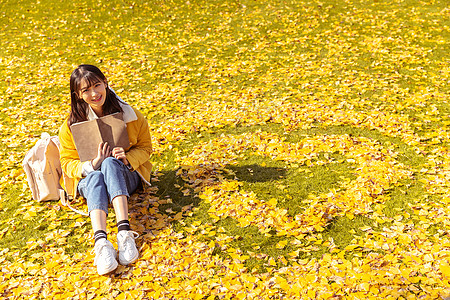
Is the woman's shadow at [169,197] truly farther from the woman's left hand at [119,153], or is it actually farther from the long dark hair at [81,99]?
the long dark hair at [81,99]

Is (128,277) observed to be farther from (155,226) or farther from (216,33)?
(216,33)

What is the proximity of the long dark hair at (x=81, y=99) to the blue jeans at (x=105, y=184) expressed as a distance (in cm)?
59

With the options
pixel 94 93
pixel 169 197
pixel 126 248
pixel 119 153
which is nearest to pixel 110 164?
pixel 119 153

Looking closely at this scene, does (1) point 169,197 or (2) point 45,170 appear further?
(1) point 169,197

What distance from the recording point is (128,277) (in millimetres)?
3801

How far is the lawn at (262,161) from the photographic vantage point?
12.4ft

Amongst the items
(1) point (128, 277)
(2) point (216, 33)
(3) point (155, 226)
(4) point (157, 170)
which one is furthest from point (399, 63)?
(1) point (128, 277)

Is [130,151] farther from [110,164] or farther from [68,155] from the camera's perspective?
[68,155]

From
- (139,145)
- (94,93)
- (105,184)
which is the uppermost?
(94,93)

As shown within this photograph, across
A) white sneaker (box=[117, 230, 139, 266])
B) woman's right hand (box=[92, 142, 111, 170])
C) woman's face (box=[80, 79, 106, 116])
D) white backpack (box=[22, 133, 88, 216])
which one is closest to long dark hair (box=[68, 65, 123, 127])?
woman's face (box=[80, 79, 106, 116])

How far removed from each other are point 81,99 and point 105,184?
0.98 metres

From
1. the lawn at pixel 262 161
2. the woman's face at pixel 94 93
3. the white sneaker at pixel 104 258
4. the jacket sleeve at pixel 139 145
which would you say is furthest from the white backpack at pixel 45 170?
the white sneaker at pixel 104 258

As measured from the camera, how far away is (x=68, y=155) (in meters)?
4.61

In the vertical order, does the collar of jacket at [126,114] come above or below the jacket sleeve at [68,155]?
above
